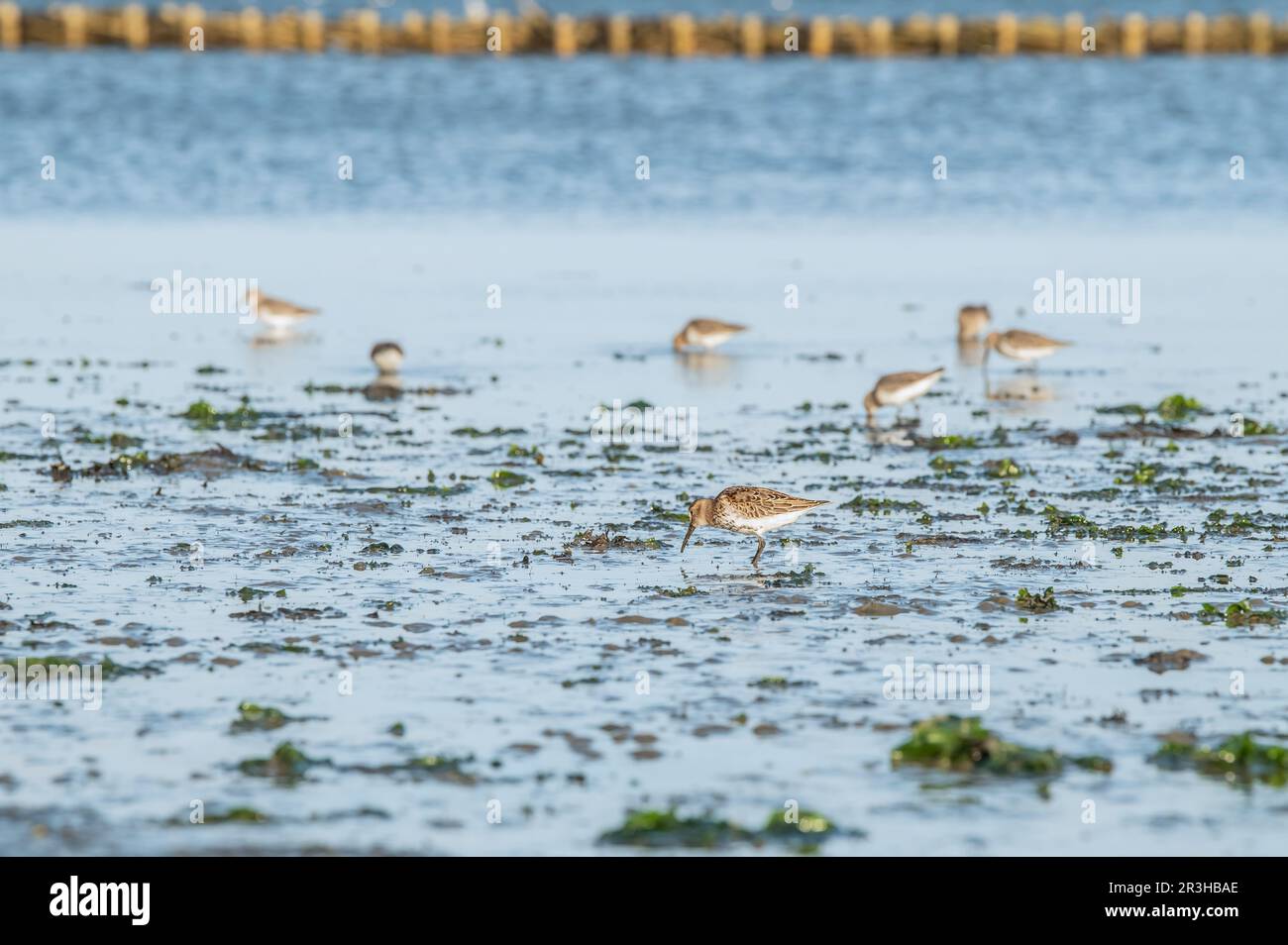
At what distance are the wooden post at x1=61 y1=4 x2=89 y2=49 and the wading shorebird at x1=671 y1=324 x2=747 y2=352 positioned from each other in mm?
75098

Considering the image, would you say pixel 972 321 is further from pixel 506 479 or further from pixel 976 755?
pixel 976 755

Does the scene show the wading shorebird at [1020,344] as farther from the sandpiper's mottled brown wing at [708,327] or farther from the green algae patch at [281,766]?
the green algae patch at [281,766]

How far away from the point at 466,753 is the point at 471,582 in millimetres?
3947

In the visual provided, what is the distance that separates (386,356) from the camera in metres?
25.4

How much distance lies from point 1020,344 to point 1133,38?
234 feet

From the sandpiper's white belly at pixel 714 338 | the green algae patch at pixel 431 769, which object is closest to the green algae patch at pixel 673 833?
the green algae patch at pixel 431 769

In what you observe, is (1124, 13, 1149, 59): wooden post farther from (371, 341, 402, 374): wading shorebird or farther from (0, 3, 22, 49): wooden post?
(371, 341, 402, 374): wading shorebird

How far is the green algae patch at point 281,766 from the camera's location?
10.8 m

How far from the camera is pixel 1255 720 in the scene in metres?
11.7

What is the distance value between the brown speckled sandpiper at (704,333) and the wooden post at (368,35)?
68953 mm

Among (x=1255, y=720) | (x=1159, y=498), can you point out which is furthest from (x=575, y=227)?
(x=1255, y=720)

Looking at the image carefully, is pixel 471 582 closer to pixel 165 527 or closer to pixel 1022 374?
pixel 165 527

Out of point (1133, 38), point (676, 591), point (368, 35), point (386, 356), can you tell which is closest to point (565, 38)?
point (368, 35)

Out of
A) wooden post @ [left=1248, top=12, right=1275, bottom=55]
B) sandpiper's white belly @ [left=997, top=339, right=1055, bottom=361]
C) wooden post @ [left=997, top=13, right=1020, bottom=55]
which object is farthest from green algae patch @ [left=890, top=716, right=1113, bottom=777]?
wooden post @ [left=1248, top=12, right=1275, bottom=55]
